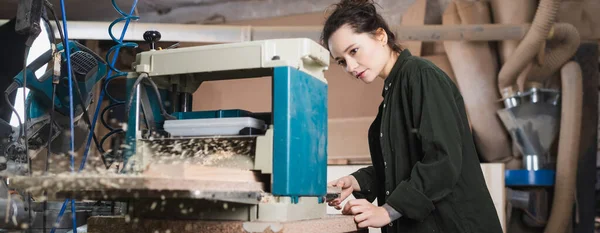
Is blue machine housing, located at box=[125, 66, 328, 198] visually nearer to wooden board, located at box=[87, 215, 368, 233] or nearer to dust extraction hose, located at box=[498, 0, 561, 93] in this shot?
wooden board, located at box=[87, 215, 368, 233]

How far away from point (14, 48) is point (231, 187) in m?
3.11

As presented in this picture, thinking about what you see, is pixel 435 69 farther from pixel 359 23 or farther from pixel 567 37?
pixel 567 37

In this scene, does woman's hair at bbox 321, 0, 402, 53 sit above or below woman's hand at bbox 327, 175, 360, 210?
above

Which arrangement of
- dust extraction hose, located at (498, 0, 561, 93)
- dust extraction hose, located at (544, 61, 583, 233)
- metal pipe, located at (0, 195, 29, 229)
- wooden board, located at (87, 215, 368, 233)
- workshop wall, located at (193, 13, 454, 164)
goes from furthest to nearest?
1. workshop wall, located at (193, 13, 454, 164)
2. dust extraction hose, located at (544, 61, 583, 233)
3. dust extraction hose, located at (498, 0, 561, 93)
4. metal pipe, located at (0, 195, 29, 229)
5. wooden board, located at (87, 215, 368, 233)

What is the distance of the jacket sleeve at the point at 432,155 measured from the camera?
3.87 feet

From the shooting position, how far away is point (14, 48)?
3.41 metres

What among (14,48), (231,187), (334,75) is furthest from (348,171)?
(14,48)

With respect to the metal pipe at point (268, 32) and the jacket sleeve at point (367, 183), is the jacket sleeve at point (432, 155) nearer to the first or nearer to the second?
the jacket sleeve at point (367, 183)

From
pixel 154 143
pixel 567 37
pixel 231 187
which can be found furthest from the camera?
pixel 567 37

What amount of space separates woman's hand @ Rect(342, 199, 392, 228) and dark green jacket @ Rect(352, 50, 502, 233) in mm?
32

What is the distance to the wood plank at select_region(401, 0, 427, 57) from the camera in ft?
9.68

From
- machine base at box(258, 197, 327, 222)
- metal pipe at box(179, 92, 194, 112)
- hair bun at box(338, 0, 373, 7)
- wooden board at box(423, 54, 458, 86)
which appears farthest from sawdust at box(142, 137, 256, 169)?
wooden board at box(423, 54, 458, 86)

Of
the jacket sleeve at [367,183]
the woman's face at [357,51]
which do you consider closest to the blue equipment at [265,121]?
the woman's face at [357,51]

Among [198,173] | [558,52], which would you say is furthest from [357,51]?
[558,52]
